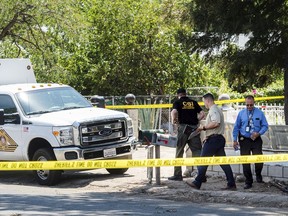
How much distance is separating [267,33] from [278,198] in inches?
136

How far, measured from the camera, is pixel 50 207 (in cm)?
1151

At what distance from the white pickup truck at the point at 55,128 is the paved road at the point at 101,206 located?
4.94 ft

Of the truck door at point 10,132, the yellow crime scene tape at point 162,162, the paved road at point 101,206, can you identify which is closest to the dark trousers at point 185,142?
the paved road at point 101,206

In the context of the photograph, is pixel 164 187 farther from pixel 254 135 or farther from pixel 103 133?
pixel 103 133

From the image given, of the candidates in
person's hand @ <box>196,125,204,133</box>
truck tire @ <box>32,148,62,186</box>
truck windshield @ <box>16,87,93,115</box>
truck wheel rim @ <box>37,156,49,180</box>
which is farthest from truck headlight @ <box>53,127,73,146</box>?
person's hand @ <box>196,125,204,133</box>

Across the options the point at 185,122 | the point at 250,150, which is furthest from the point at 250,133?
the point at 185,122

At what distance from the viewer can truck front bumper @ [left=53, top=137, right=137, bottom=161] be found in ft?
48.6

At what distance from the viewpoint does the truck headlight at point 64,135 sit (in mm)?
14844

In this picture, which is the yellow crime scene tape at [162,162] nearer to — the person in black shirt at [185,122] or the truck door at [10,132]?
the person in black shirt at [185,122]

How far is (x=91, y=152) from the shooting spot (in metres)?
15.0

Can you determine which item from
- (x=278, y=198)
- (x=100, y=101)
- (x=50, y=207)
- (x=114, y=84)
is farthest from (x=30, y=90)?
(x=114, y=84)

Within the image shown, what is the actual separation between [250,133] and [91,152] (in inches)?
132

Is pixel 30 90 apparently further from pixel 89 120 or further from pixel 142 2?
pixel 142 2

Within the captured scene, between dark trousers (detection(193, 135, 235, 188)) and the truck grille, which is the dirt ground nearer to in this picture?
dark trousers (detection(193, 135, 235, 188))
